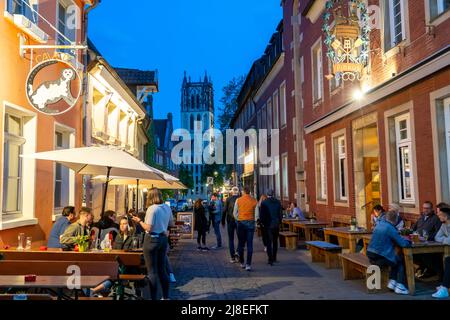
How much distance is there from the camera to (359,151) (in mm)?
12977

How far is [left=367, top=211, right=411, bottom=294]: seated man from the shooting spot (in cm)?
735

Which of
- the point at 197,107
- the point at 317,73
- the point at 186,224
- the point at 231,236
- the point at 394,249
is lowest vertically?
the point at 186,224

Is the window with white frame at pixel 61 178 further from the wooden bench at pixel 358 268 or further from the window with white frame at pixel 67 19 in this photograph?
the wooden bench at pixel 358 268

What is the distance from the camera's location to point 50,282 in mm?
5051

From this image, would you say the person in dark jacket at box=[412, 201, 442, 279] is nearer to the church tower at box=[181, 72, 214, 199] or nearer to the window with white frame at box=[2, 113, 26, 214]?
the window with white frame at box=[2, 113, 26, 214]

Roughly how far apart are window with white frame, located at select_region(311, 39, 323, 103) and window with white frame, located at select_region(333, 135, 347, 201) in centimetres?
229

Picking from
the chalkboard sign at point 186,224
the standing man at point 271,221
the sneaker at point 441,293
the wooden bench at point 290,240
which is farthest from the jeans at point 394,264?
the chalkboard sign at point 186,224

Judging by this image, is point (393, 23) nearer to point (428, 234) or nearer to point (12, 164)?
point (428, 234)

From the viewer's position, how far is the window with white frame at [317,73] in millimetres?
16198

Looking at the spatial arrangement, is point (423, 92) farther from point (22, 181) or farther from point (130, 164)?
point (22, 181)

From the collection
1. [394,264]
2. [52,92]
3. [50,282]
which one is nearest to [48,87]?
[52,92]

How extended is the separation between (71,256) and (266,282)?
3.79 m
